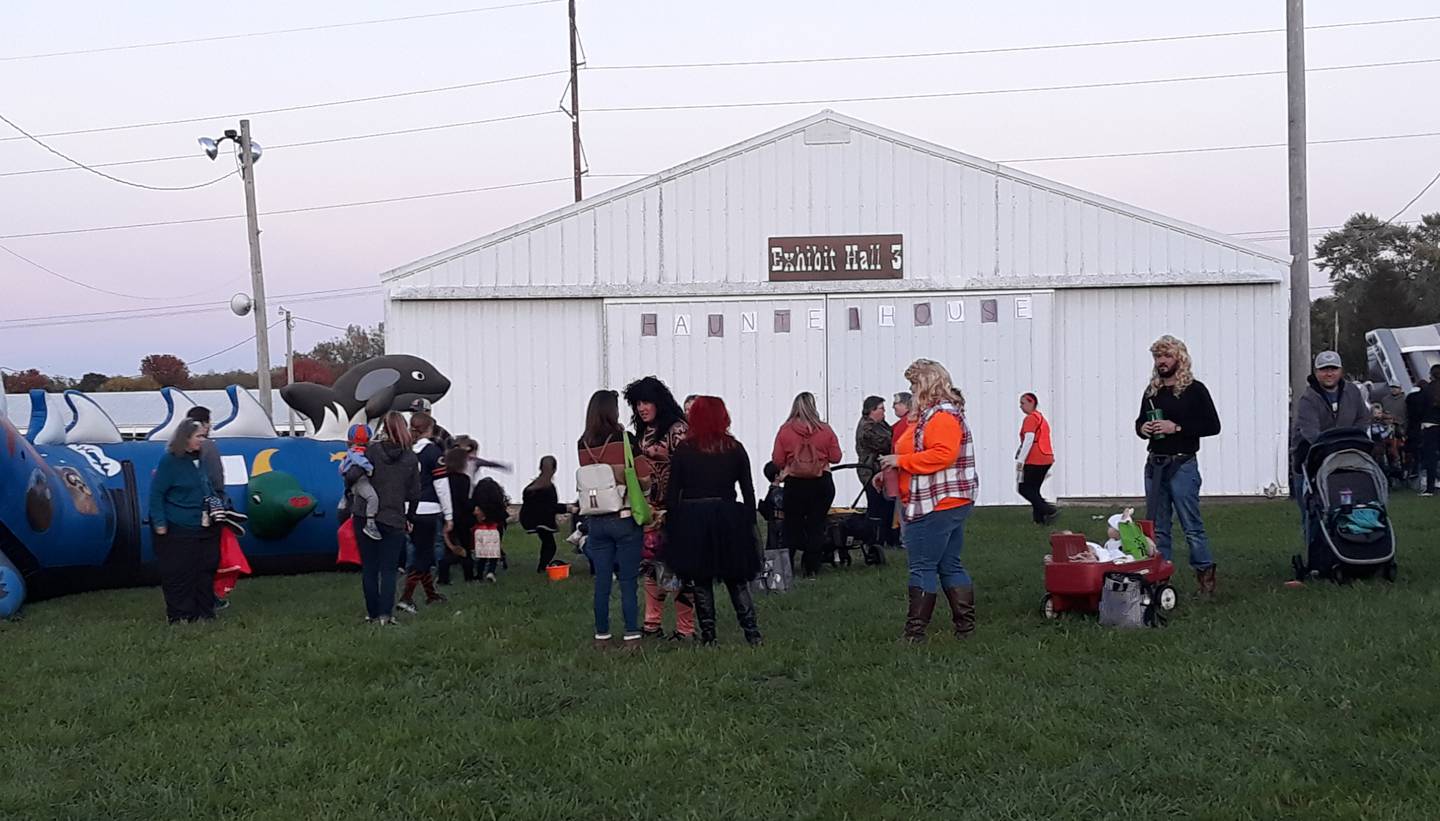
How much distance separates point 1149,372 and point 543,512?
10.7m

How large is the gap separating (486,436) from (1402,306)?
152 ft

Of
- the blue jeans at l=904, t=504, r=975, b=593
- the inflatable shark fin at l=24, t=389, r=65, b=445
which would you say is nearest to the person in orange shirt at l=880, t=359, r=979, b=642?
the blue jeans at l=904, t=504, r=975, b=593

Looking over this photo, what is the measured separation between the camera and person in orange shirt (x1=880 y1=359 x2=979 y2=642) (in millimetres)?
8648

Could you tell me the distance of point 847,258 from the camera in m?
21.2

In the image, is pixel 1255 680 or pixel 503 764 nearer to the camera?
pixel 503 764

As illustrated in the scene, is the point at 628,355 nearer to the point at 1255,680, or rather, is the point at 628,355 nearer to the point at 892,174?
the point at 892,174

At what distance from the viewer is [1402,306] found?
5600 centimetres

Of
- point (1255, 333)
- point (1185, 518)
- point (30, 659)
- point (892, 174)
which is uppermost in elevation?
point (892, 174)

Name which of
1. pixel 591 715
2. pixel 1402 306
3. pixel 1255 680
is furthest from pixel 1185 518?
pixel 1402 306

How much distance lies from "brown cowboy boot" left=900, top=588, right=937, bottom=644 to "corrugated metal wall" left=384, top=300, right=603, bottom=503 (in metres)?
12.9

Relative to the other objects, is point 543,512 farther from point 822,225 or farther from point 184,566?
point 822,225

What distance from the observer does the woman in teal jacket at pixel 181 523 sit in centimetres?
1105

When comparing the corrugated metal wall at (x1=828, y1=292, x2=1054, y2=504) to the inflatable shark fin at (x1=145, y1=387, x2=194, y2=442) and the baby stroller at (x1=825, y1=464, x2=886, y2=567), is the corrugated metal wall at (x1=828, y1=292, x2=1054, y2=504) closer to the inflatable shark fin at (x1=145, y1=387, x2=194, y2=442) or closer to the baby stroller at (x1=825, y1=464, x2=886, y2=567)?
the baby stroller at (x1=825, y1=464, x2=886, y2=567)

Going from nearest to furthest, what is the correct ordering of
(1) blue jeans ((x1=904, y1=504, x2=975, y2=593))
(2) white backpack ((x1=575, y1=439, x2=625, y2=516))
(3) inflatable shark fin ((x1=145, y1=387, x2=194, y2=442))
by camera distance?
→ 1. (1) blue jeans ((x1=904, y1=504, x2=975, y2=593))
2. (2) white backpack ((x1=575, y1=439, x2=625, y2=516))
3. (3) inflatable shark fin ((x1=145, y1=387, x2=194, y2=442))
